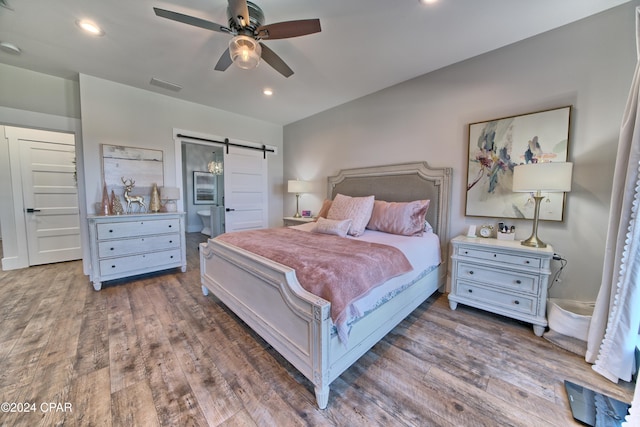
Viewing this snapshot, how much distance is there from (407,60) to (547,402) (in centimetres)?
308

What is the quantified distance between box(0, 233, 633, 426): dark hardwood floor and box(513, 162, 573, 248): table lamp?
41.4 inches

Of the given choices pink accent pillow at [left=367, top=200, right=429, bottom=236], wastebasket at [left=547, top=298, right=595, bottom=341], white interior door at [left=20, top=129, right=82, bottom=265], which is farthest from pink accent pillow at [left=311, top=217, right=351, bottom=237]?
white interior door at [left=20, top=129, right=82, bottom=265]

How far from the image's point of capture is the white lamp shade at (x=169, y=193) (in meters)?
3.38

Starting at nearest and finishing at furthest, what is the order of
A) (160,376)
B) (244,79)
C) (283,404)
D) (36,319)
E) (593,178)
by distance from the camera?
1. (283,404)
2. (160,376)
3. (593,178)
4. (36,319)
5. (244,79)

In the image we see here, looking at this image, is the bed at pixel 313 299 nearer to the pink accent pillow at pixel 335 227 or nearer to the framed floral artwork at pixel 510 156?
the framed floral artwork at pixel 510 156

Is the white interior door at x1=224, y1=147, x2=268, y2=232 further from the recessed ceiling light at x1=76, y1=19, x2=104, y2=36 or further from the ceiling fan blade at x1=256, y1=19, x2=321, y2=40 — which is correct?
the ceiling fan blade at x1=256, y1=19, x2=321, y2=40

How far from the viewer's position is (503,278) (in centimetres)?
211

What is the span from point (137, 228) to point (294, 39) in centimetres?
299

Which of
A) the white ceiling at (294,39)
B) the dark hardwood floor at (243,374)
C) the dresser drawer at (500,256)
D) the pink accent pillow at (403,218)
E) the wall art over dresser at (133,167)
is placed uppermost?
the white ceiling at (294,39)

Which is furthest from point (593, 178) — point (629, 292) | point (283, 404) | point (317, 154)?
point (317, 154)

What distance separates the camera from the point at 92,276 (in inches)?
112

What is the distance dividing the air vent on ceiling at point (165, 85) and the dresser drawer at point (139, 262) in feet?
7.58

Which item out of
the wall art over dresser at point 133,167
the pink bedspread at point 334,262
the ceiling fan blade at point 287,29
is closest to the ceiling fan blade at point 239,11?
the ceiling fan blade at point 287,29

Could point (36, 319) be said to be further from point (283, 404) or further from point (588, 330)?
point (588, 330)
